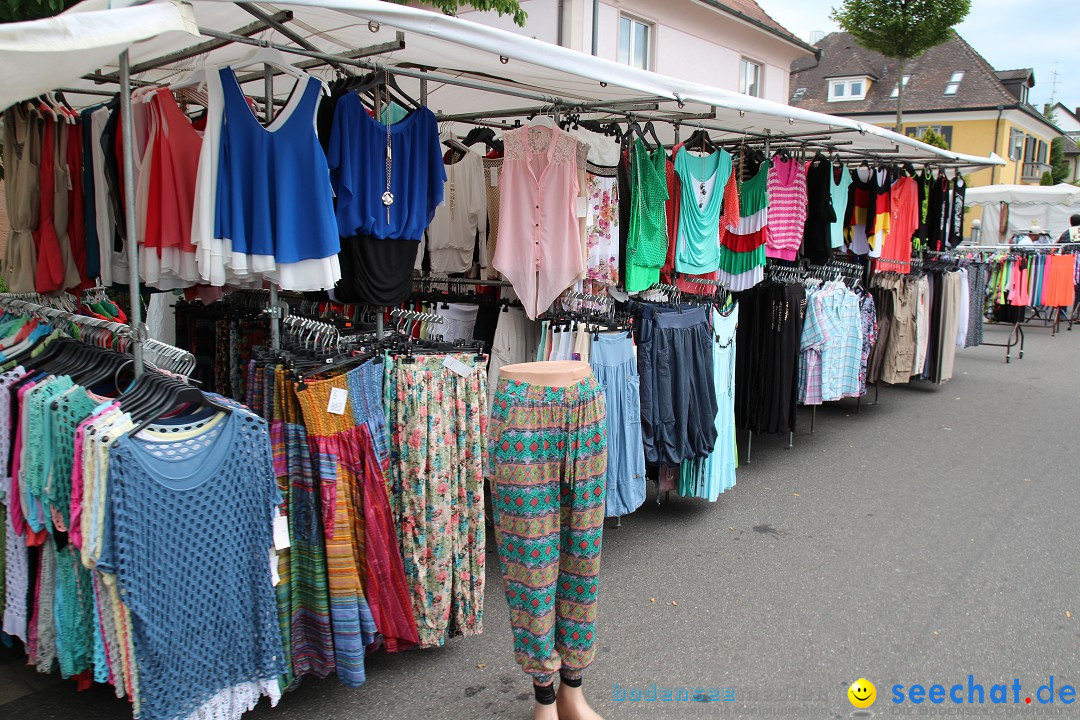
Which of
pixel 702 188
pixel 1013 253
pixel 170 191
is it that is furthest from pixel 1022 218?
pixel 170 191

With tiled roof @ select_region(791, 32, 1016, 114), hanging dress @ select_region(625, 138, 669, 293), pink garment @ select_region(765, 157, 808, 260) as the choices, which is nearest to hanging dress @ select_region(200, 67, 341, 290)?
hanging dress @ select_region(625, 138, 669, 293)

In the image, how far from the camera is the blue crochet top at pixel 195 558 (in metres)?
2.31

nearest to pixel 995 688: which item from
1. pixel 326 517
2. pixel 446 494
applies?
pixel 446 494

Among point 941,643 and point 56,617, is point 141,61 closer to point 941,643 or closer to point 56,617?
point 56,617

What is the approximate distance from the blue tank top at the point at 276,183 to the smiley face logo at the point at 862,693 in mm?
2778

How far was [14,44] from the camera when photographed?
78.8 inches

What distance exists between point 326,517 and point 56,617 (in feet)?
3.26

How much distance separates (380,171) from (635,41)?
12.9 metres

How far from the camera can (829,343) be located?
21.4ft

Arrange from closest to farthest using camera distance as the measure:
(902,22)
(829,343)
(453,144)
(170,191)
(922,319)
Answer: (170,191), (453,144), (829,343), (922,319), (902,22)

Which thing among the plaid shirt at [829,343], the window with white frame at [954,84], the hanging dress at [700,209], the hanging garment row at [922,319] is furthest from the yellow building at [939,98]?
the hanging dress at [700,209]

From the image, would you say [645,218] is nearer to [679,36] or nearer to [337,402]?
[337,402]

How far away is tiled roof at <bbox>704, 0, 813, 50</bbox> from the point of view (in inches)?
616

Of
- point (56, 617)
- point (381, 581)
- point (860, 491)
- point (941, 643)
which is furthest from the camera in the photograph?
point (860, 491)
